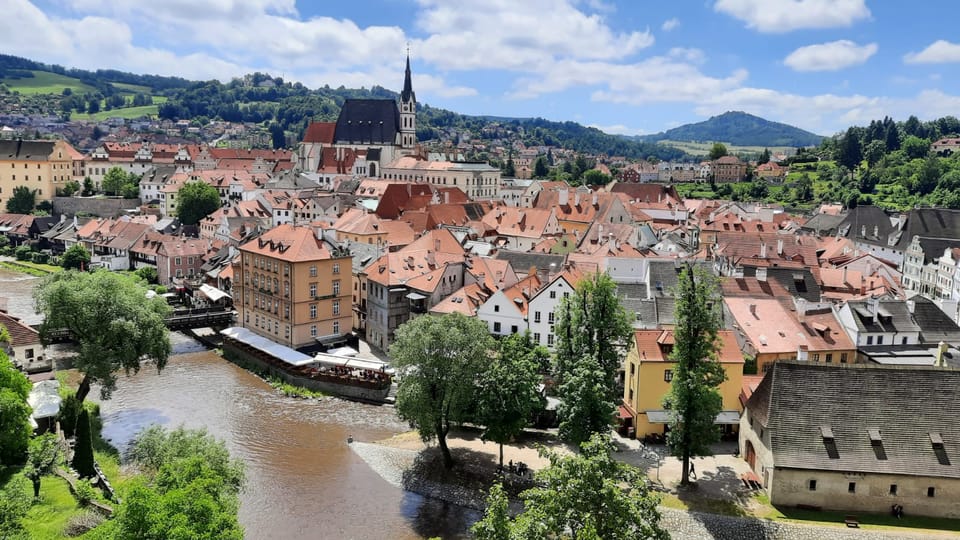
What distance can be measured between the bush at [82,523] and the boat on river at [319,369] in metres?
18.6

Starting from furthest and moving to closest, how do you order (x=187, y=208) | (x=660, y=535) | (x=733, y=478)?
(x=187, y=208)
(x=733, y=478)
(x=660, y=535)

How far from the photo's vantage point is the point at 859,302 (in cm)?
4238

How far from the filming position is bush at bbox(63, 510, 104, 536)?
23078 millimetres

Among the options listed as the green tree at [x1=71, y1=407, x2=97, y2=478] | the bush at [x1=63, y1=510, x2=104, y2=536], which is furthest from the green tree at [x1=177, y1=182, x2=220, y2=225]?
the bush at [x1=63, y1=510, x2=104, y2=536]

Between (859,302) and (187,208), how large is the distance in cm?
7722

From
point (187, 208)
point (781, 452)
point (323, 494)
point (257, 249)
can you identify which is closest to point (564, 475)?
point (781, 452)

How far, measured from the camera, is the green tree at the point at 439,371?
31.6 metres

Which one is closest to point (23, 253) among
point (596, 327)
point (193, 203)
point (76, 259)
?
point (76, 259)

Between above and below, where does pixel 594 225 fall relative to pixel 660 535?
above

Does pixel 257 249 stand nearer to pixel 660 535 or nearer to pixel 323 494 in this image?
pixel 323 494

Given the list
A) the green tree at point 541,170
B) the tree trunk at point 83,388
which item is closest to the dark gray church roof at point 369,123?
the green tree at point 541,170

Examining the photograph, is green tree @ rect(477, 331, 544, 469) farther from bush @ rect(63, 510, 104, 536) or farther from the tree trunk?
the tree trunk

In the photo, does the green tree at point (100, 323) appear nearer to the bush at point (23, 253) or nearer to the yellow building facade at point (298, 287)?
the yellow building facade at point (298, 287)

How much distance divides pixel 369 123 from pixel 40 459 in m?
119
